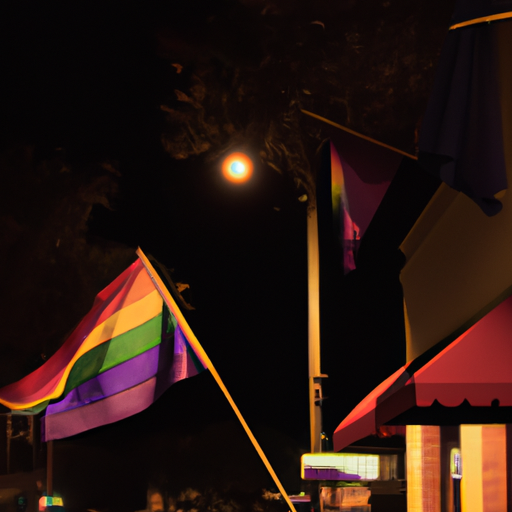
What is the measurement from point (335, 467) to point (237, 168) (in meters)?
3.80

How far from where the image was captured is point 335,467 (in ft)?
20.3

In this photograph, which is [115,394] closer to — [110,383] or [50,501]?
[110,383]

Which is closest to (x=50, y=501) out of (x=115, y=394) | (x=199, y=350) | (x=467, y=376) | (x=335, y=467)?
(x=115, y=394)

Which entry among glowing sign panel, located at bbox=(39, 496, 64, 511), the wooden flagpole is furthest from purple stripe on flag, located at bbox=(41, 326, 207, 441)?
glowing sign panel, located at bbox=(39, 496, 64, 511)

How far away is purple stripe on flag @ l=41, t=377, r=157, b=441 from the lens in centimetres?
712

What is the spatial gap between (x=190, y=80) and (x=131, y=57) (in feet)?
2.67

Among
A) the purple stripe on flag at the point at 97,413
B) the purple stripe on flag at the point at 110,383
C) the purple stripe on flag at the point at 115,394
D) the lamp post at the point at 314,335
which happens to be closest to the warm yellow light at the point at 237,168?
the lamp post at the point at 314,335

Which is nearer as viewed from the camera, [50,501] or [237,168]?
[50,501]

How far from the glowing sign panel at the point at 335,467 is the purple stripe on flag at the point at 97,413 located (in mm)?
1925

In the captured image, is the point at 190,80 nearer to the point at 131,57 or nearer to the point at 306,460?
the point at 131,57

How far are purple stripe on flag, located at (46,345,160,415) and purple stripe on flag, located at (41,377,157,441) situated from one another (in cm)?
5

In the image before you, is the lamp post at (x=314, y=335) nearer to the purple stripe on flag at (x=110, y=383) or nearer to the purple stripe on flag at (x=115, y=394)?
the purple stripe on flag at (x=115, y=394)

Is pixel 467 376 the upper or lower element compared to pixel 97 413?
upper

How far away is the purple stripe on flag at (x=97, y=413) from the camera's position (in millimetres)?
7117
